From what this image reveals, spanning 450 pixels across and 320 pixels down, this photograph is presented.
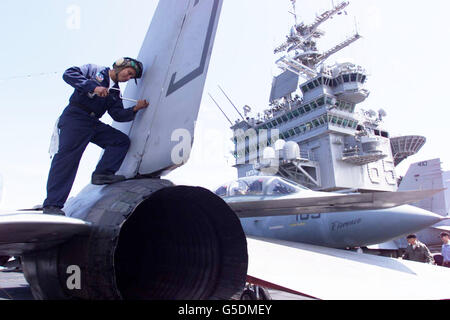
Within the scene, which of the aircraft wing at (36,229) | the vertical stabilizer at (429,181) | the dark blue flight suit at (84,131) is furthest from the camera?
the vertical stabilizer at (429,181)

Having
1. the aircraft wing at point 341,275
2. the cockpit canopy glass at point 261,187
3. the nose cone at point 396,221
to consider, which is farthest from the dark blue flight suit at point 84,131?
the nose cone at point 396,221

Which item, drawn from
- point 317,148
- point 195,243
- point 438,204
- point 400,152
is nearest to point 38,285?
point 195,243

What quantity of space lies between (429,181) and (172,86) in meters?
21.6

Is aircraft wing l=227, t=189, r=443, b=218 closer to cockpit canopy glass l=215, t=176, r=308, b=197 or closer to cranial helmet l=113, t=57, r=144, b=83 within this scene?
cranial helmet l=113, t=57, r=144, b=83

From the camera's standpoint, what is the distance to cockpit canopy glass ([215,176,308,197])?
24.0 feet

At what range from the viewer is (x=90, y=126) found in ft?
10.5

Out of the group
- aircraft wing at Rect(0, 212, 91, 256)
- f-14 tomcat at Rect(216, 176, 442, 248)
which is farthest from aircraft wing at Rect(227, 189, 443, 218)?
aircraft wing at Rect(0, 212, 91, 256)

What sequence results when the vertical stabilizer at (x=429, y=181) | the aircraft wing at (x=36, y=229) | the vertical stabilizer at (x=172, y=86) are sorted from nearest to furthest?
the aircraft wing at (x=36, y=229), the vertical stabilizer at (x=172, y=86), the vertical stabilizer at (x=429, y=181)

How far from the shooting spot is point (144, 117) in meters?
3.29

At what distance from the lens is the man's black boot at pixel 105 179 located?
9.77 feet

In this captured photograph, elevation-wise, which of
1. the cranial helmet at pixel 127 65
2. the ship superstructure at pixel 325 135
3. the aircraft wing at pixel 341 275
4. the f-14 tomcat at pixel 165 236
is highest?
the ship superstructure at pixel 325 135

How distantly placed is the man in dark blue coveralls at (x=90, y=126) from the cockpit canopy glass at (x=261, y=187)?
15.0 feet

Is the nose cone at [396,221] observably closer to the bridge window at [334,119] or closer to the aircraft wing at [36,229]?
A: the aircraft wing at [36,229]
